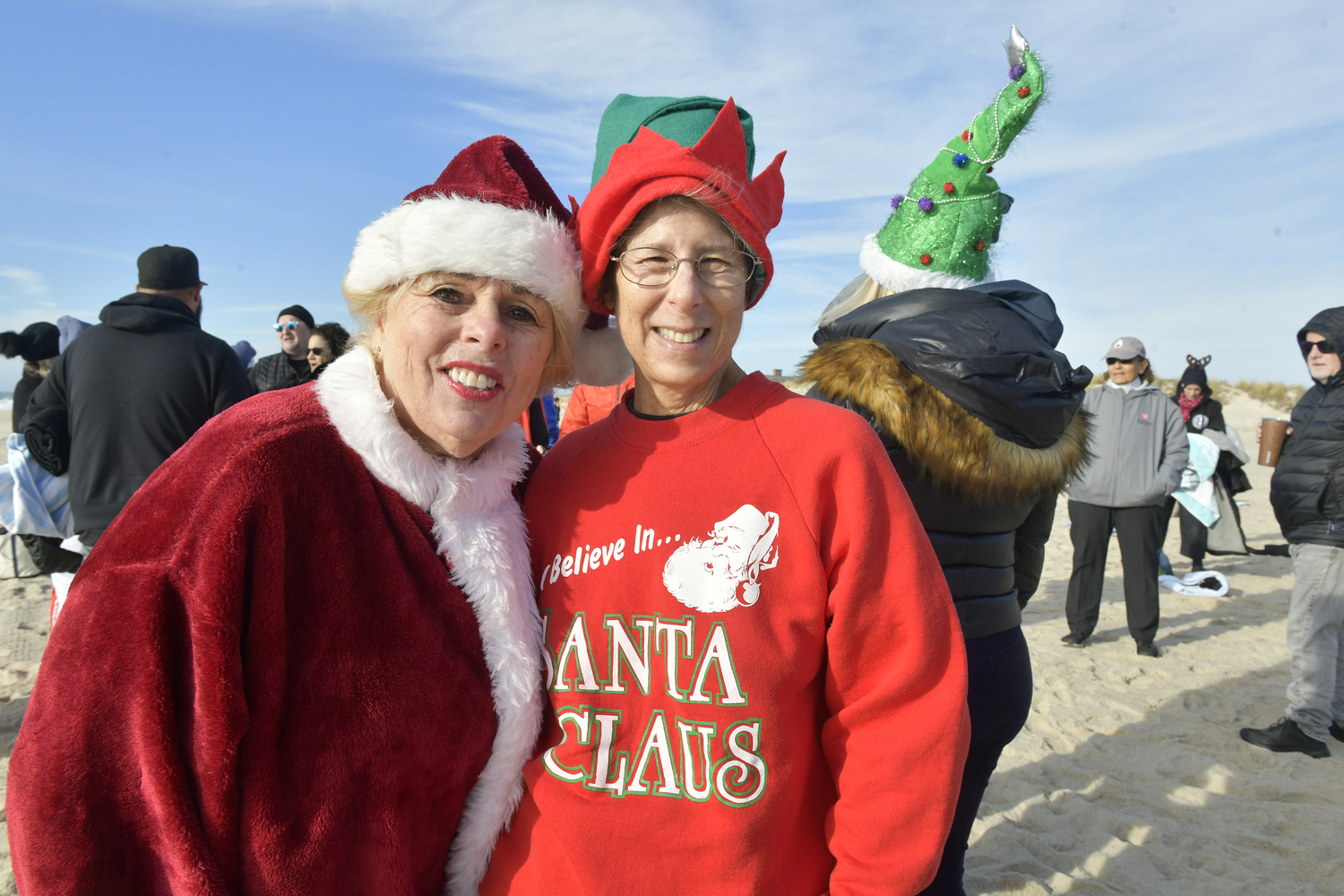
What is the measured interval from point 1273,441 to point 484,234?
5253 mm

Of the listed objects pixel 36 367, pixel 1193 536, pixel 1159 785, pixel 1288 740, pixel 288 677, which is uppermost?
pixel 36 367

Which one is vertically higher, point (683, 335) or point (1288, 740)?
point (683, 335)

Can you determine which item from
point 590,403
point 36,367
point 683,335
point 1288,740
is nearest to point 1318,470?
point 1288,740

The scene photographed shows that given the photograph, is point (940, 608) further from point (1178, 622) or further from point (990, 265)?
point (1178, 622)

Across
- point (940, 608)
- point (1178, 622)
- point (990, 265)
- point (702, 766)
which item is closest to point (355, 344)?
point (702, 766)

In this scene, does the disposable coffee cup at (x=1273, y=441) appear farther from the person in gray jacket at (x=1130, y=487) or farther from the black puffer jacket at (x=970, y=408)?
the black puffer jacket at (x=970, y=408)

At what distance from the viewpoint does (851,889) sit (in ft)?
4.28

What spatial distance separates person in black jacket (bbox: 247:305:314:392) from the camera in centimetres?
594

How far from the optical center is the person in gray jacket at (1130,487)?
241 inches

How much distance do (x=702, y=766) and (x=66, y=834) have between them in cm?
95

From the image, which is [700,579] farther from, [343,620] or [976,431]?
[976,431]

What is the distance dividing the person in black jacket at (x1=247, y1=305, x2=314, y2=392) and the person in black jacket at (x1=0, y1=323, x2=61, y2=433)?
1304 millimetres

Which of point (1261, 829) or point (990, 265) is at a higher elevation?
point (990, 265)

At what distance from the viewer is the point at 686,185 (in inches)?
56.0
